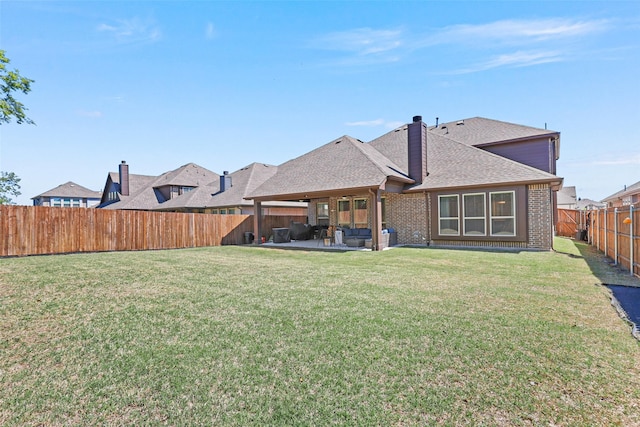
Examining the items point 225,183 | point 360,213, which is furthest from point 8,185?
point 360,213

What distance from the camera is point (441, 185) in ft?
43.7

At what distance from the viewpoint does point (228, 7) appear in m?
10.3

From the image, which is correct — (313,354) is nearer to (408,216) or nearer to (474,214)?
(474,214)

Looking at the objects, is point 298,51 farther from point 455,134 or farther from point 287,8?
point 455,134

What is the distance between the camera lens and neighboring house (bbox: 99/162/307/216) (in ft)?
78.9

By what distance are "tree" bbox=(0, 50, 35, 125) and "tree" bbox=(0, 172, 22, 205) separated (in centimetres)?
1642

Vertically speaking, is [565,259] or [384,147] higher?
[384,147]

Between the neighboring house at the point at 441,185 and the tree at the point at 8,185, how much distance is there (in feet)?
78.1

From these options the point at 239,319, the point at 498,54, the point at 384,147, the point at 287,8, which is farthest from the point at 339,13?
the point at 239,319

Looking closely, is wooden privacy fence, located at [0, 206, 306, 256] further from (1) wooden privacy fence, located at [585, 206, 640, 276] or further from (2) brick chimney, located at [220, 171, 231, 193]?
(1) wooden privacy fence, located at [585, 206, 640, 276]

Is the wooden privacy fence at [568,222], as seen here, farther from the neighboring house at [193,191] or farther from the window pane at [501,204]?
the neighboring house at [193,191]

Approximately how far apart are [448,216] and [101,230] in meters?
14.5

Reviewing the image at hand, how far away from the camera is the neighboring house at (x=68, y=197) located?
4531 cm

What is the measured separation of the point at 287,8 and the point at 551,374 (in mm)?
12283
